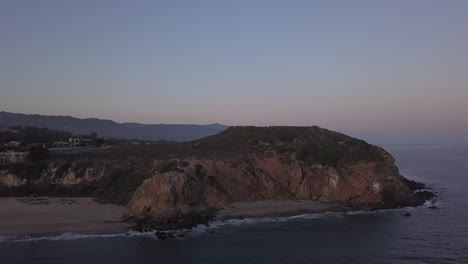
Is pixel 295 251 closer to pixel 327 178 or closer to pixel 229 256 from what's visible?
pixel 229 256

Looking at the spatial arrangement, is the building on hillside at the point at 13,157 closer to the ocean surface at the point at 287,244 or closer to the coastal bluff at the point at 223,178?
the coastal bluff at the point at 223,178

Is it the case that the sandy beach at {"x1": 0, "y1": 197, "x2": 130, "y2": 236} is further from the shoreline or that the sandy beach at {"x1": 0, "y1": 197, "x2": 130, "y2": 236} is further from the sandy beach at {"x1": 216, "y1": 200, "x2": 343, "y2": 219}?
the sandy beach at {"x1": 216, "y1": 200, "x2": 343, "y2": 219}

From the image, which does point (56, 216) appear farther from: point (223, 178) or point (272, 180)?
point (272, 180)

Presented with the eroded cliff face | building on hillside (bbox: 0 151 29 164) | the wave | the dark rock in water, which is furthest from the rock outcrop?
building on hillside (bbox: 0 151 29 164)

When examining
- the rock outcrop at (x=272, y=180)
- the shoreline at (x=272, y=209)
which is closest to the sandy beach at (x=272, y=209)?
the shoreline at (x=272, y=209)

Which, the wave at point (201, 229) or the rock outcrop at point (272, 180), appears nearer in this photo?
the wave at point (201, 229)
